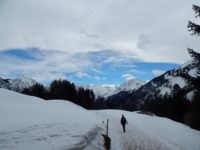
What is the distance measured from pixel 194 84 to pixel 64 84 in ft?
251

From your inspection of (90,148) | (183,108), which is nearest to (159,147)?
(90,148)

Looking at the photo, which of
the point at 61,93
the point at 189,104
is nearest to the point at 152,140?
the point at 189,104

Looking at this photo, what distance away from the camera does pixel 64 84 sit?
9025 cm

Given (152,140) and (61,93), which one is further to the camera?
(61,93)

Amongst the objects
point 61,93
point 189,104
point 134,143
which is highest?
point 61,93

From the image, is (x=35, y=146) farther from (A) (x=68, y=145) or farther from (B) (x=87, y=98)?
(B) (x=87, y=98)

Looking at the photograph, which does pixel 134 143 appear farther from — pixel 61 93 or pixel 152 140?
pixel 61 93

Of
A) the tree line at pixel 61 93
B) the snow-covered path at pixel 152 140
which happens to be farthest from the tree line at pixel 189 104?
the tree line at pixel 61 93

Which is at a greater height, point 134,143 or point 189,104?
point 189,104

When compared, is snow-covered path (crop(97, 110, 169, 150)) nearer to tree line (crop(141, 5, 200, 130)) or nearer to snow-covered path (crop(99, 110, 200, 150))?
snow-covered path (crop(99, 110, 200, 150))

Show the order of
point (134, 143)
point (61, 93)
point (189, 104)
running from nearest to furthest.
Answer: point (134, 143) < point (189, 104) < point (61, 93)

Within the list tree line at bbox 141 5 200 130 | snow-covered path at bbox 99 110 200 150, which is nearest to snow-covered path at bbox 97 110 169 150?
snow-covered path at bbox 99 110 200 150

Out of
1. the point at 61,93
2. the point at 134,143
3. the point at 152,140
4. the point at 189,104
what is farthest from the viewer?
the point at 61,93

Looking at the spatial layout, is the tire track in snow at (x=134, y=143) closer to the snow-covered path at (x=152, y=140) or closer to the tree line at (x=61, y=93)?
the snow-covered path at (x=152, y=140)
